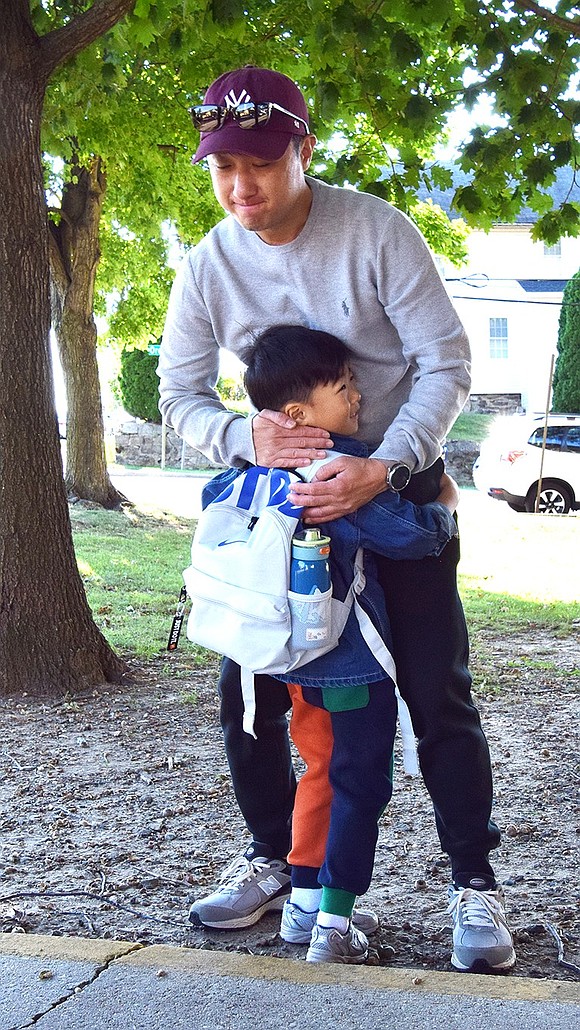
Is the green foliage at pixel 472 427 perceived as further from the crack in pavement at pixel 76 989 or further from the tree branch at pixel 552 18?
the crack in pavement at pixel 76 989

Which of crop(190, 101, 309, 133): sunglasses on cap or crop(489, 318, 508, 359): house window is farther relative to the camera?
crop(489, 318, 508, 359): house window

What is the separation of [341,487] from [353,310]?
48 cm

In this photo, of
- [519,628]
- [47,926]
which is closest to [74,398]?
[519,628]

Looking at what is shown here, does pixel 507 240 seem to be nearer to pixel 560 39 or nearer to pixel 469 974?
Answer: pixel 560 39

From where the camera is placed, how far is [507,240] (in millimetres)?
42812

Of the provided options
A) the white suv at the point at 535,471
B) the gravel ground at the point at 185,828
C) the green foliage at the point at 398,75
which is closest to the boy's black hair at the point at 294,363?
the gravel ground at the point at 185,828

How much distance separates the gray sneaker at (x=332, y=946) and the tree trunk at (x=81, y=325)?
45.1 feet

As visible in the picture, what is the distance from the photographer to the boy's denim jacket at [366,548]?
285cm

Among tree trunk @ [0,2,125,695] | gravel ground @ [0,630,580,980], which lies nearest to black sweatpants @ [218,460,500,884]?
gravel ground @ [0,630,580,980]

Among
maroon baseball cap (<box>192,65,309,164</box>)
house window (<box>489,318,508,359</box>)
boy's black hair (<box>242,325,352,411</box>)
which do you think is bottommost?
boy's black hair (<box>242,325,352,411</box>)

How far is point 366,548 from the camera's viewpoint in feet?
9.64

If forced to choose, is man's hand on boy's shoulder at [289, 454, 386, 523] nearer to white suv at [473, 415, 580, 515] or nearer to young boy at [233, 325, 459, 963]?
young boy at [233, 325, 459, 963]

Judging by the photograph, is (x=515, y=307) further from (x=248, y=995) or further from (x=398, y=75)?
(x=248, y=995)

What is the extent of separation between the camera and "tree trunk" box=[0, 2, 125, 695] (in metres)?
6.24
